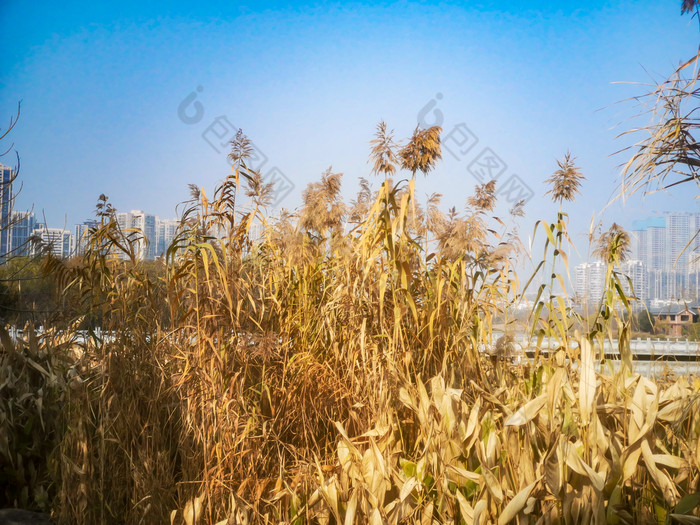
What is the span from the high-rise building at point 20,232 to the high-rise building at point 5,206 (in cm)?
4

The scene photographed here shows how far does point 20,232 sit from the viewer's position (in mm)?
4562

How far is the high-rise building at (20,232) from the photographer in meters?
3.62

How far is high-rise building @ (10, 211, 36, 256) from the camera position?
143 inches

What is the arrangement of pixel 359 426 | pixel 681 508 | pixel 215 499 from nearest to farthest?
pixel 681 508, pixel 215 499, pixel 359 426

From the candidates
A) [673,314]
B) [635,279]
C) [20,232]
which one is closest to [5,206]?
[20,232]

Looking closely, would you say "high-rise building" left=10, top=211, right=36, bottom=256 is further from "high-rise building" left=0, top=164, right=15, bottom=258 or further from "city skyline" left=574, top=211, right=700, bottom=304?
"city skyline" left=574, top=211, right=700, bottom=304

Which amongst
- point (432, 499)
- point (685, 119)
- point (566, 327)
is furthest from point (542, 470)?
point (685, 119)

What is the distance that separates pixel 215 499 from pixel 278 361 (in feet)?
1.75

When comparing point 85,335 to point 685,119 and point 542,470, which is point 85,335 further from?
point 685,119

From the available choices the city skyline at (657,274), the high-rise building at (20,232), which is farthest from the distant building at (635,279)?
the high-rise building at (20,232)

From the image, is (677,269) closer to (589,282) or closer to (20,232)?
(589,282)

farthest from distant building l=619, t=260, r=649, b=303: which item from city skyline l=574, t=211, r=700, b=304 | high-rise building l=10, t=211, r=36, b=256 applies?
high-rise building l=10, t=211, r=36, b=256

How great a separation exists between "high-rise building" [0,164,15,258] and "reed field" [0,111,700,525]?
4.51ft

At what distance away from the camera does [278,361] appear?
2109 mm
